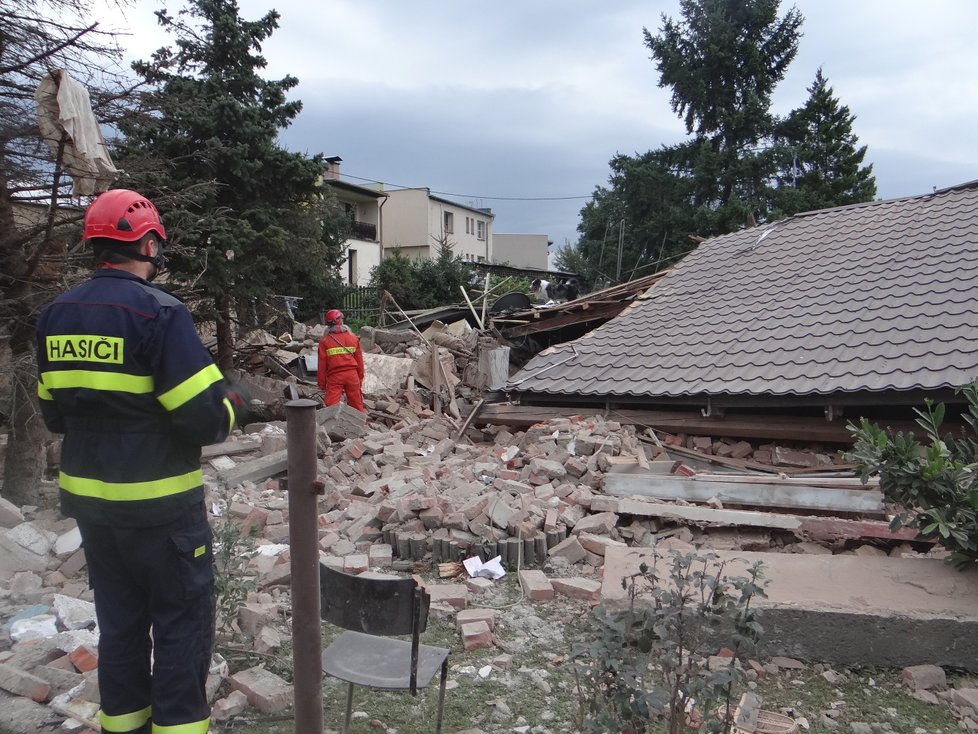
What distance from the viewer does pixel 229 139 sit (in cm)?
1282

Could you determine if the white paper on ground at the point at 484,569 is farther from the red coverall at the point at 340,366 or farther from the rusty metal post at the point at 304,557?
the red coverall at the point at 340,366

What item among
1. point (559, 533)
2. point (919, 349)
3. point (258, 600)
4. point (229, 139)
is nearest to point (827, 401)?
point (919, 349)

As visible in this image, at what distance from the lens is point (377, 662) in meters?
3.17

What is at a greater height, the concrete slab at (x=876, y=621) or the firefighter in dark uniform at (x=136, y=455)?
the firefighter in dark uniform at (x=136, y=455)

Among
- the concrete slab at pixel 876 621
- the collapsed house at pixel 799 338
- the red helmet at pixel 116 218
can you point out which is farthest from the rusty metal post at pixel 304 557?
the collapsed house at pixel 799 338

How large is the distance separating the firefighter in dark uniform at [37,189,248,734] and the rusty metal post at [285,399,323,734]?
41 centimetres

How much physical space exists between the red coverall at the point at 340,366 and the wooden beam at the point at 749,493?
488 centimetres

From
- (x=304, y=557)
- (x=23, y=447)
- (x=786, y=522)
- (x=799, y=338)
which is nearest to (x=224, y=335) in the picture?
(x=23, y=447)

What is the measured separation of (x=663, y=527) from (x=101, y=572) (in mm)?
4717

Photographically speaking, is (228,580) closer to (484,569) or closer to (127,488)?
(127,488)

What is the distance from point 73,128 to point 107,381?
392cm

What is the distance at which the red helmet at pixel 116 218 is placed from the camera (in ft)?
8.43

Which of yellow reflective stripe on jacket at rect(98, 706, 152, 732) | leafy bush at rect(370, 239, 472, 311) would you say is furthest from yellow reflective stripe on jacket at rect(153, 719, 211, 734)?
leafy bush at rect(370, 239, 472, 311)

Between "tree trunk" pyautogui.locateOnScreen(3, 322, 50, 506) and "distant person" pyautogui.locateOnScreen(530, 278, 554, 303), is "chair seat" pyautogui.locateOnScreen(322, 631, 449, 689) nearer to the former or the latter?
"tree trunk" pyautogui.locateOnScreen(3, 322, 50, 506)
